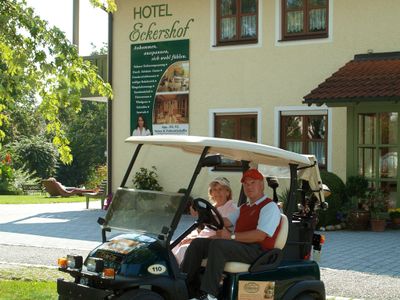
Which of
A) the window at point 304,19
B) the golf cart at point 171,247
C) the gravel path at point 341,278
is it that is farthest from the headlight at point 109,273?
the window at point 304,19

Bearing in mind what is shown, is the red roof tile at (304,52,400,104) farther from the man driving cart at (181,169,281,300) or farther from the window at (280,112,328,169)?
the man driving cart at (181,169,281,300)

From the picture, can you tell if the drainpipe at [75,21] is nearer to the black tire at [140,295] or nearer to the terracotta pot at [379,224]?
the terracotta pot at [379,224]

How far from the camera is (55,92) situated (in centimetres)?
830

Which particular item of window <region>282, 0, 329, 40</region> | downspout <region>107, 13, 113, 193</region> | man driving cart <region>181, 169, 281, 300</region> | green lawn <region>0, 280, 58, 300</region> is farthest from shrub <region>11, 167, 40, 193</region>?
man driving cart <region>181, 169, 281, 300</region>

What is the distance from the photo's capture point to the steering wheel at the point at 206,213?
589 centimetres

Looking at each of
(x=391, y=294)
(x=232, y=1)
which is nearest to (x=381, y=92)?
(x=232, y=1)

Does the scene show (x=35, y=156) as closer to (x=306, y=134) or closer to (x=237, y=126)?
(x=237, y=126)

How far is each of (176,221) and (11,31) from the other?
3508 mm

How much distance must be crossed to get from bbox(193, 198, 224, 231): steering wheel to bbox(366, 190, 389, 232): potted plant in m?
9.29

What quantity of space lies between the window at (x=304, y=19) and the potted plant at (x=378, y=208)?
12.4ft

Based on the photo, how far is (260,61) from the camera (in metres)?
17.5

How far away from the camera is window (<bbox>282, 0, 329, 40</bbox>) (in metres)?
16.9

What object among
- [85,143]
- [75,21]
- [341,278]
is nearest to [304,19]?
[75,21]

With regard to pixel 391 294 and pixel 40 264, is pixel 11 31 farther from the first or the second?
pixel 391 294
